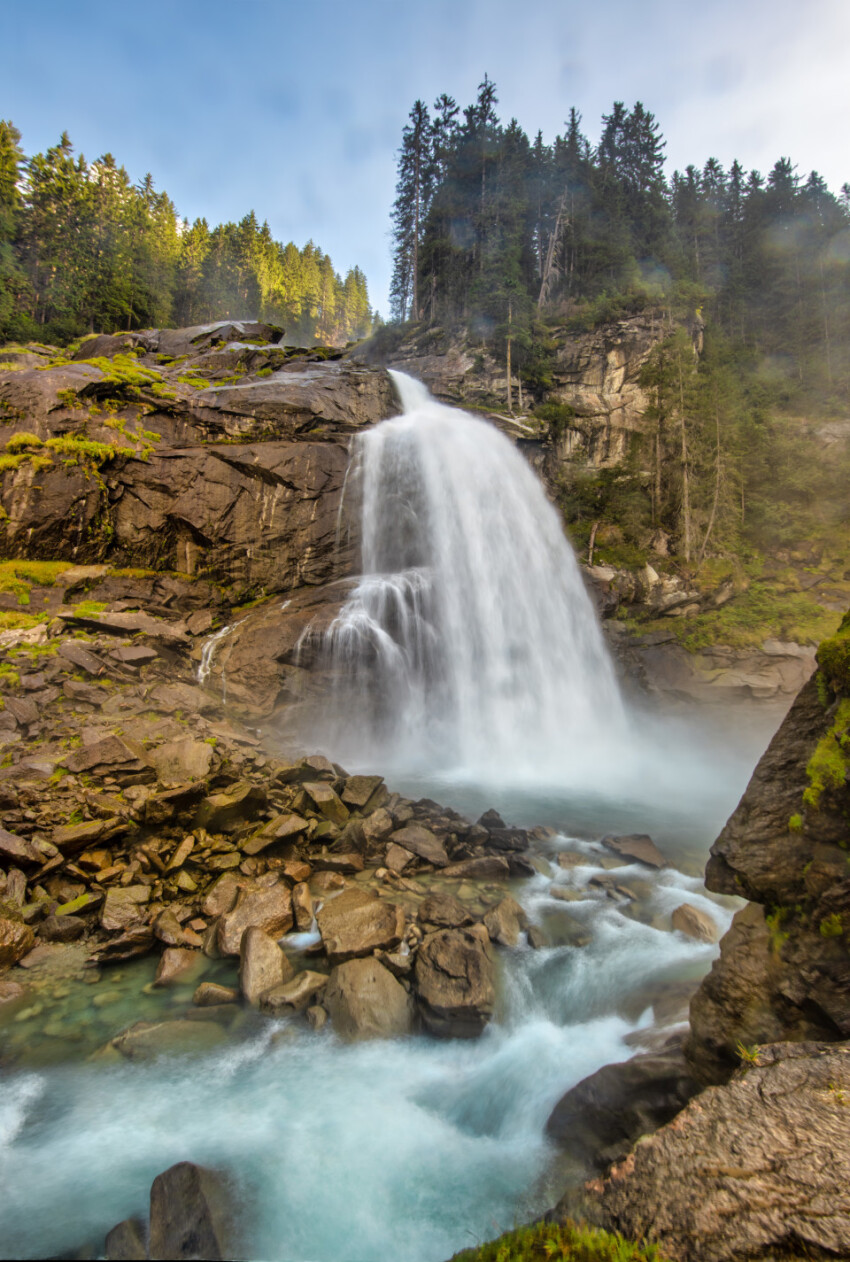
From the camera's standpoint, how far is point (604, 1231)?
2502 millimetres

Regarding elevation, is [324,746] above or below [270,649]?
below

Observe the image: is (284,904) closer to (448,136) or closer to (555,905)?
(555,905)

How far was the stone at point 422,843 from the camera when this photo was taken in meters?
8.81

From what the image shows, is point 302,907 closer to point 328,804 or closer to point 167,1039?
point 167,1039

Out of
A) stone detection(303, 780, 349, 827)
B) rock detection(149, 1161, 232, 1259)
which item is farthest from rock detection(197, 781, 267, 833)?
rock detection(149, 1161, 232, 1259)

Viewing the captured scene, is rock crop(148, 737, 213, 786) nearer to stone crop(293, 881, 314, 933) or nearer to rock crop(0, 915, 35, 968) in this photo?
rock crop(0, 915, 35, 968)

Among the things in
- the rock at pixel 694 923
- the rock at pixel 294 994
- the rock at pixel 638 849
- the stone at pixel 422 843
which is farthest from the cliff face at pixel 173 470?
the rock at pixel 694 923

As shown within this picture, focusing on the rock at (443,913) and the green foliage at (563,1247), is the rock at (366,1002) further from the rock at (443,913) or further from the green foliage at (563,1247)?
the green foliage at (563,1247)

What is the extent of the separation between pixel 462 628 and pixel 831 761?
14.5 metres

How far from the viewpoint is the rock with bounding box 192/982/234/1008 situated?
589 centimetres

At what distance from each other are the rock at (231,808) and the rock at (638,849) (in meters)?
6.59

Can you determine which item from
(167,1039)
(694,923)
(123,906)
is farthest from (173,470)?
(694,923)

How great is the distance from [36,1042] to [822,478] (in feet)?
101

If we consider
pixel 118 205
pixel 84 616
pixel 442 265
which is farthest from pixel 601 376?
pixel 118 205
